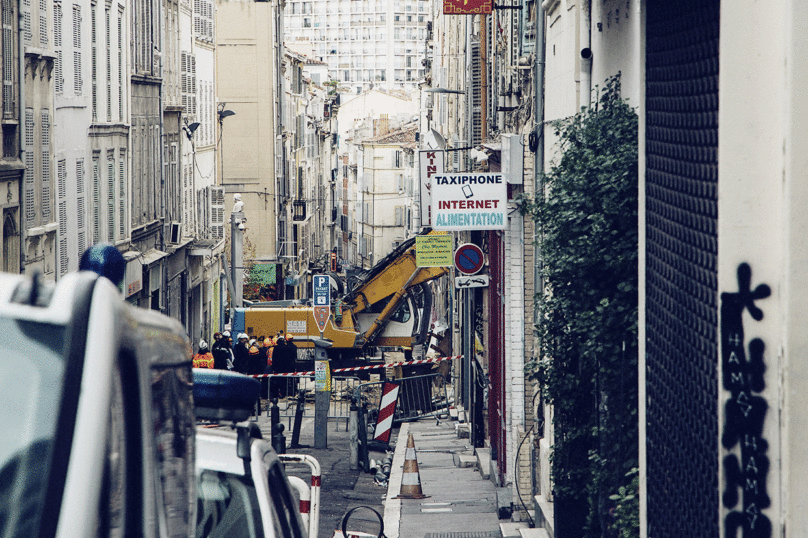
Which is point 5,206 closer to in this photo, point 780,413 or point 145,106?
point 145,106

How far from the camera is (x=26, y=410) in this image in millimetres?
2029

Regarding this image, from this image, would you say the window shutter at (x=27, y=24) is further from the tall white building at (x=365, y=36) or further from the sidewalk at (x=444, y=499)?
the tall white building at (x=365, y=36)

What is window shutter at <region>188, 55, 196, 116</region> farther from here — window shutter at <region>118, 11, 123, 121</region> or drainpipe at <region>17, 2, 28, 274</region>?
drainpipe at <region>17, 2, 28, 274</region>

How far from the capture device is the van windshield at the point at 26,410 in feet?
6.44

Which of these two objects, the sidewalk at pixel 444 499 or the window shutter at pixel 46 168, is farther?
the window shutter at pixel 46 168

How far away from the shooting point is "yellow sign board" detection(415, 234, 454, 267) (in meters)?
23.0

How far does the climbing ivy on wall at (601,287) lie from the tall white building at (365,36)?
453 feet

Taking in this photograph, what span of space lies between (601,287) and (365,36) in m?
141

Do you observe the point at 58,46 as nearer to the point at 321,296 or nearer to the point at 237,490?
the point at 321,296

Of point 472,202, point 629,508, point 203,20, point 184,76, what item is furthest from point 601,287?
point 203,20

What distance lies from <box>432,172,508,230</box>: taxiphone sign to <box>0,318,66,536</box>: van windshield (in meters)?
13.2

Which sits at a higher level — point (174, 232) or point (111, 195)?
point (111, 195)

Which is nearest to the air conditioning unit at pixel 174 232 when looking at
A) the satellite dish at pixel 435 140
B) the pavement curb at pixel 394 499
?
the satellite dish at pixel 435 140

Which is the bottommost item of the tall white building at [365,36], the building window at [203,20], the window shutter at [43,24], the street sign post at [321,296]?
the street sign post at [321,296]
